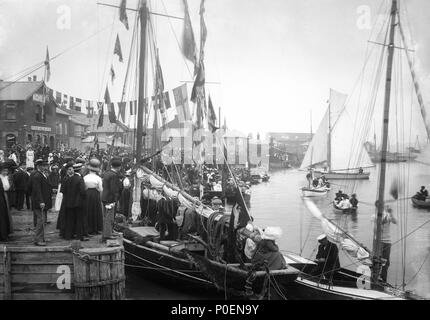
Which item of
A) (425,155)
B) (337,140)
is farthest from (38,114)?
(425,155)

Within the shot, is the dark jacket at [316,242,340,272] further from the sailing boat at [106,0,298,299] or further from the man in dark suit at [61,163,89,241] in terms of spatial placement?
the man in dark suit at [61,163,89,241]

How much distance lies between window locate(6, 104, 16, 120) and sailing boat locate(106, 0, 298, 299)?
15.4 meters

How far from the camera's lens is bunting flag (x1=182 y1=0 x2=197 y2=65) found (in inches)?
470

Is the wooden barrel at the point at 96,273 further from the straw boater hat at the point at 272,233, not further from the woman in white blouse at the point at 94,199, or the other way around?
the straw boater hat at the point at 272,233

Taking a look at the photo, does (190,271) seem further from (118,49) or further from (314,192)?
(314,192)

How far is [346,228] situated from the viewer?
751 inches

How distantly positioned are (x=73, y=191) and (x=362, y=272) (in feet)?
23.3

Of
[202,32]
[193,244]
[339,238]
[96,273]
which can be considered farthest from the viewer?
[202,32]

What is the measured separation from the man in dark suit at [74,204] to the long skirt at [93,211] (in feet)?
1.26

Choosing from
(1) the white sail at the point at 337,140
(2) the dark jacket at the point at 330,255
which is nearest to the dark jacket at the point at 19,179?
(2) the dark jacket at the point at 330,255

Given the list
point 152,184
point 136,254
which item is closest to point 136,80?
point 152,184

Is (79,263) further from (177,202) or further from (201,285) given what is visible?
(177,202)

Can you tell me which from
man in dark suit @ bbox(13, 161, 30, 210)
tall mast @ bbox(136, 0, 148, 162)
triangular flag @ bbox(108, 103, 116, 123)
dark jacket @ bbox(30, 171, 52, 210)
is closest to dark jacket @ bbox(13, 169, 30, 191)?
man in dark suit @ bbox(13, 161, 30, 210)

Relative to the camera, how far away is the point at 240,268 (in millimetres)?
8312
